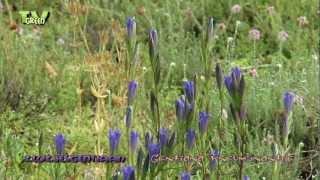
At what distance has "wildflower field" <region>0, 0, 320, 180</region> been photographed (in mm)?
1345

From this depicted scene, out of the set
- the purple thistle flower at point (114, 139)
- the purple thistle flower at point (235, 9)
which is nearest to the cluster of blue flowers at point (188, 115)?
the purple thistle flower at point (114, 139)

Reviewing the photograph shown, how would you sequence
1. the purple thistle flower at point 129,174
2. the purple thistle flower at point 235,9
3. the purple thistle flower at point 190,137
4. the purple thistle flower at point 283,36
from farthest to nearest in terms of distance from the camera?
the purple thistle flower at point 235,9 < the purple thistle flower at point 283,36 < the purple thistle flower at point 190,137 < the purple thistle flower at point 129,174

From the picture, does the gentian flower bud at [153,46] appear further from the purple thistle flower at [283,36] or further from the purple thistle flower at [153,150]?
the purple thistle flower at [283,36]

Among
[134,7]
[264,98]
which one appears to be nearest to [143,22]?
[134,7]

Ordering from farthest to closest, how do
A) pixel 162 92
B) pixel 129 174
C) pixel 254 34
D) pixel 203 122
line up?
pixel 254 34 < pixel 162 92 < pixel 203 122 < pixel 129 174

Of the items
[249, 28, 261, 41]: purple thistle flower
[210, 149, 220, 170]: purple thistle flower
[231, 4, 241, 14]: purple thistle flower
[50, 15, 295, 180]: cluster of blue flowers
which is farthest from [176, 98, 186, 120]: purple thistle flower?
[231, 4, 241, 14]: purple thistle flower

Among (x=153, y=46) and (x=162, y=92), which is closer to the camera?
(x=153, y=46)

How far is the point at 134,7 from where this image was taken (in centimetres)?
364

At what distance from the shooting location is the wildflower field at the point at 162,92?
1.34 metres

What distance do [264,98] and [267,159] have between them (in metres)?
1.10

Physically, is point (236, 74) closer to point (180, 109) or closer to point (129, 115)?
point (180, 109)

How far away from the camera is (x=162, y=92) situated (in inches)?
117

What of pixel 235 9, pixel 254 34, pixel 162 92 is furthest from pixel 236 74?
pixel 235 9

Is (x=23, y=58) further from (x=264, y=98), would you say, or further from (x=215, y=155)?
(x=215, y=155)
